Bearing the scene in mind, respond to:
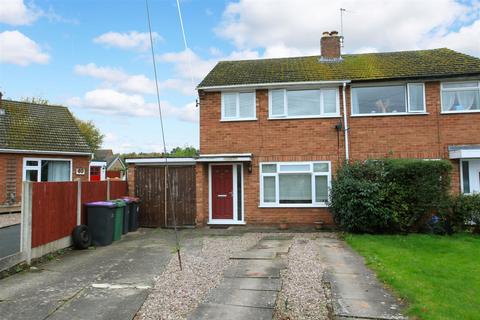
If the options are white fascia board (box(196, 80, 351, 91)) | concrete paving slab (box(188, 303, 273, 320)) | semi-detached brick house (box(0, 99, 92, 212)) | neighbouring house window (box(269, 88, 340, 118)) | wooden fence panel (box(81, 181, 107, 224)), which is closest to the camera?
concrete paving slab (box(188, 303, 273, 320))

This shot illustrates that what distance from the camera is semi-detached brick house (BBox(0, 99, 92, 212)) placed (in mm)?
16406

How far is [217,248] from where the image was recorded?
341 inches

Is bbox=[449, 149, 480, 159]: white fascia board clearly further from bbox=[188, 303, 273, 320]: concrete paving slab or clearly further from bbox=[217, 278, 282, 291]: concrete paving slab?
bbox=[188, 303, 273, 320]: concrete paving slab

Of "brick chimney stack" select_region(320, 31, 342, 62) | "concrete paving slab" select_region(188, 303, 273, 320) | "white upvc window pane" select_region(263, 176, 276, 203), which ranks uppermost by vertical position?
"brick chimney stack" select_region(320, 31, 342, 62)

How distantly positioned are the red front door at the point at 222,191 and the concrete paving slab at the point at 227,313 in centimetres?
734

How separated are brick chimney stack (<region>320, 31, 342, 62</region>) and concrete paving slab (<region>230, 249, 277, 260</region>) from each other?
8657mm

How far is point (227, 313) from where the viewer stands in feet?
15.1

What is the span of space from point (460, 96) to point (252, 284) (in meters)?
9.75

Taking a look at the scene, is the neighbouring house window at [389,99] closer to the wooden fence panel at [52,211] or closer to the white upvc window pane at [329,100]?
the white upvc window pane at [329,100]

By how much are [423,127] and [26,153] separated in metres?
16.7

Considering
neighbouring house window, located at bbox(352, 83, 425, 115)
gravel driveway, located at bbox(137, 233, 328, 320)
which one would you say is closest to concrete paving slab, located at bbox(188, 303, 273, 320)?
gravel driveway, located at bbox(137, 233, 328, 320)

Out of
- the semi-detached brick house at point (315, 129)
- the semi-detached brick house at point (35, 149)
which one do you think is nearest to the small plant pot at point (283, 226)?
the semi-detached brick house at point (315, 129)

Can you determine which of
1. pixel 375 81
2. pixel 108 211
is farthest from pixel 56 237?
pixel 375 81

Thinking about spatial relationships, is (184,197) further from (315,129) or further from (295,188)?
(315,129)
